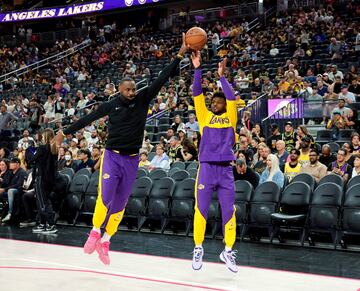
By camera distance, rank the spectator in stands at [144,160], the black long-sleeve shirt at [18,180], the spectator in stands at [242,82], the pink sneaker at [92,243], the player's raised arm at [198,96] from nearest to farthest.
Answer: the pink sneaker at [92,243] → the player's raised arm at [198,96] → the black long-sleeve shirt at [18,180] → the spectator in stands at [144,160] → the spectator in stands at [242,82]

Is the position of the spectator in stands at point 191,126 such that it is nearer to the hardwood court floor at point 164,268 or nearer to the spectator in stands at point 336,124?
the spectator in stands at point 336,124

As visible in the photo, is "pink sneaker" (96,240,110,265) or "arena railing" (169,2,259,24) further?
"arena railing" (169,2,259,24)

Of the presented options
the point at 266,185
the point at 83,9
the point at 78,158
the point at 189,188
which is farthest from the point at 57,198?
the point at 83,9

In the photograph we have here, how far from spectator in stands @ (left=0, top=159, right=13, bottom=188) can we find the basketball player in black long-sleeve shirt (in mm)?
5743

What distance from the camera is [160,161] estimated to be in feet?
38.6

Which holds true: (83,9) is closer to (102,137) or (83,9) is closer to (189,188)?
(102,137)

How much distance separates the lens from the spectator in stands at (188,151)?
37.8 ft

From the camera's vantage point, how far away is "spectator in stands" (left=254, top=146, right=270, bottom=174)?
9.83 metres

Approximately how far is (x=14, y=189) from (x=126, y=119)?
574 cm

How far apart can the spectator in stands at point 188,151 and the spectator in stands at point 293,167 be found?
92.5 inches

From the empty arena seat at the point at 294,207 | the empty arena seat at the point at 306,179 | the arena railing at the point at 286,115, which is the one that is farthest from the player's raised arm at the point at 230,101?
the arena railing at the point at 286,115

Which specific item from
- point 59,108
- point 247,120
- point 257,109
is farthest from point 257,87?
point 59,108

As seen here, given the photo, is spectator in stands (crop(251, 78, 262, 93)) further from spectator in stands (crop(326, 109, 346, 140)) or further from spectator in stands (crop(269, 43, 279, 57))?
spectator in stands (crop(326, 109, 346, 140))

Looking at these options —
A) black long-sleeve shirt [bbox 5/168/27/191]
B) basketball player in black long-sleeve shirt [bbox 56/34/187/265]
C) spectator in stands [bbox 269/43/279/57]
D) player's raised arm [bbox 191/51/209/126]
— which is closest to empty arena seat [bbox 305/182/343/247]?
player's raised arm [bbox 191/51/209/126]
